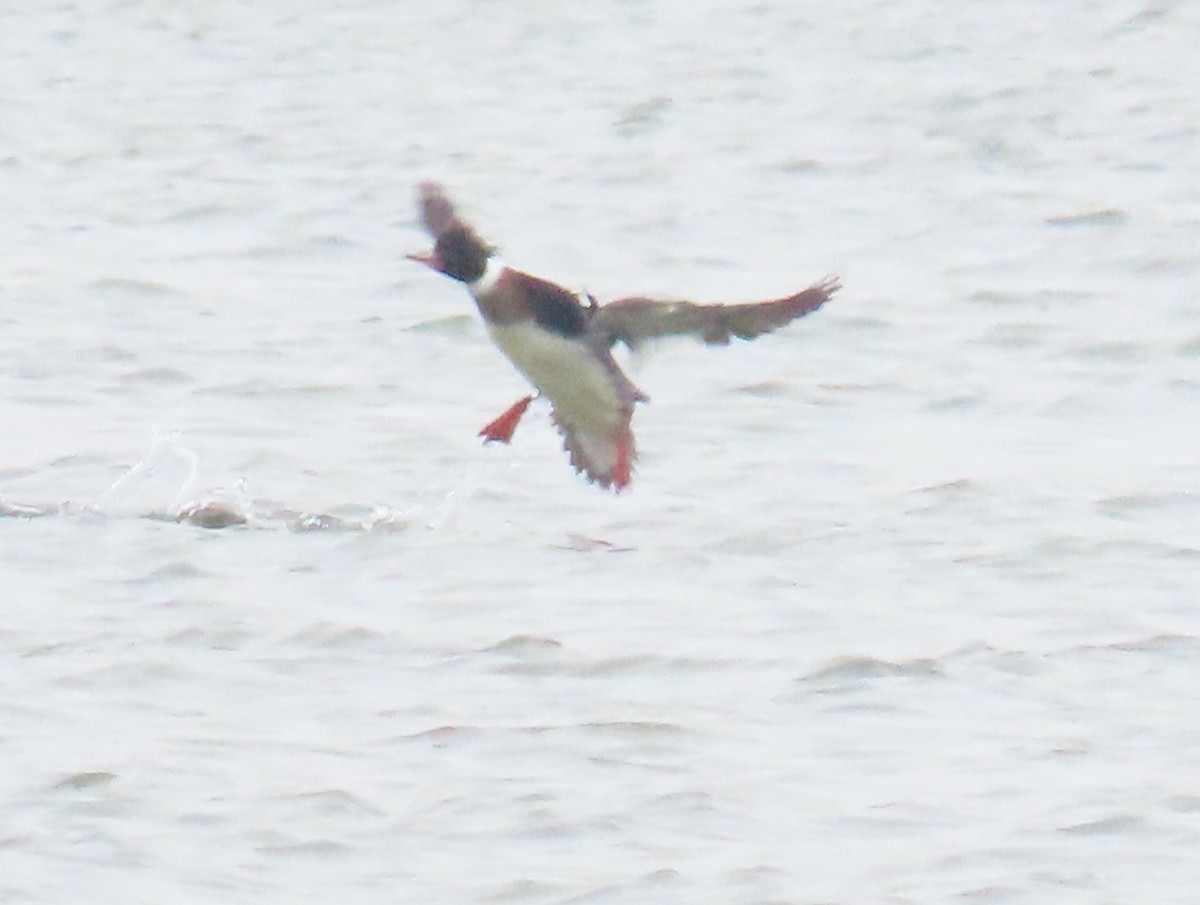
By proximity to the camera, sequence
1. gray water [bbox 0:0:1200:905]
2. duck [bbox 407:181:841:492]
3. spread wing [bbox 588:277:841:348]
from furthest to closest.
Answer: duck [bbox 407:181:841:492] < spread wing [bbox 588:277:841:348] < gray water [bbox 0:0:1200:905]

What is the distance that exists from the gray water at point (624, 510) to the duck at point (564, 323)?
74 cm

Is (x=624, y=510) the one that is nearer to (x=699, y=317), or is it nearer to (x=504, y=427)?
(x=504, y=427)

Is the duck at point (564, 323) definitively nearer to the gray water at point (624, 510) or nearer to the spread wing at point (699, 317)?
the spread wing at point (699, 317)

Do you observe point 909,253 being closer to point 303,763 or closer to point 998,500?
point 998,500

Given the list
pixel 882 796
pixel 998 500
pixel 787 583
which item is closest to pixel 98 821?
pixel 882 796

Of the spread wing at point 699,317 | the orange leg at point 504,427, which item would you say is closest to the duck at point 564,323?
the spread wing at point 699,317

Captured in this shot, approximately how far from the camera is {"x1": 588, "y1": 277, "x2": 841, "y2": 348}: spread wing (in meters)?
6.85

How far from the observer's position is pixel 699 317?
6984 mm

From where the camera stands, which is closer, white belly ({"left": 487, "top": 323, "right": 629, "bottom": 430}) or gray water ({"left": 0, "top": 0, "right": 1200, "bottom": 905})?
gray water ({"left": 0, "top": 0, "right": 1200, "bottom": 905})

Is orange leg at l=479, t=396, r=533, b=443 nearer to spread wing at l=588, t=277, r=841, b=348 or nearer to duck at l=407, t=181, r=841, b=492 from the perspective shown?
duck at l=407, t=181, r=841, b=492

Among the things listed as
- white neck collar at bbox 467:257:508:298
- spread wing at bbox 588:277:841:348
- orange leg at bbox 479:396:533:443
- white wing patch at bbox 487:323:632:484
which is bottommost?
orange leg at bbox 479:396:533:443

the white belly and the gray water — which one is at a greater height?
the white belly

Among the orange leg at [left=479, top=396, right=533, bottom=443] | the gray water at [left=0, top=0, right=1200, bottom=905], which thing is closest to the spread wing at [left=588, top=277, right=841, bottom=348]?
the orange leg at [left=479, top=396, right=533, bottom=443]

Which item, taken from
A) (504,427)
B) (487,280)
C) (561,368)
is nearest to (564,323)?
(561,368)
